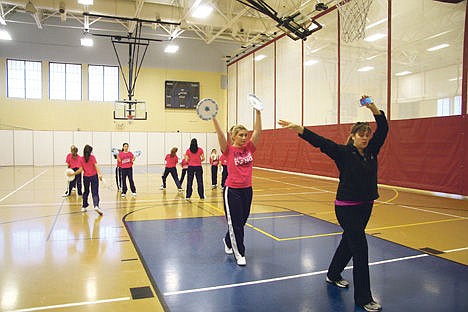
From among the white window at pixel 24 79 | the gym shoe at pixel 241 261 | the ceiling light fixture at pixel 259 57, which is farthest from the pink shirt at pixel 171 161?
the white window at pixel 24 79

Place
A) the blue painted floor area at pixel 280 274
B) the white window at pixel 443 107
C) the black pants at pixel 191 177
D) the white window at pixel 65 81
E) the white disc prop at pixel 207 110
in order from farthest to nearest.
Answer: the white window at pixel 65 81, the white window at pixel 443 107, the black pants at pixel 191 177, the white disc prop at pixel 207 110, the blue painted floor area at pixel 280 274

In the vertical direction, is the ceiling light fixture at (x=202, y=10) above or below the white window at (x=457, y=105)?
above

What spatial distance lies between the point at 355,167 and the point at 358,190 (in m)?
0.24

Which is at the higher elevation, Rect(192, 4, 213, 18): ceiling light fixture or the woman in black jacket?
Rect(192, 4, 213, 18): ceiling light fixture

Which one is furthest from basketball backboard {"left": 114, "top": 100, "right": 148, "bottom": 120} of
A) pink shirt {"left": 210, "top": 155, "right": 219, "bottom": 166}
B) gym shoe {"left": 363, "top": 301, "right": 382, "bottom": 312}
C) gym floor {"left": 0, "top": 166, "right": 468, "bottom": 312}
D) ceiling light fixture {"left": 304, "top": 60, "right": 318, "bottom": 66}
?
gym shoe {"left": 363, "top": 301, "right": 382, "bottom": 312}

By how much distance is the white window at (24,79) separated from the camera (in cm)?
2795

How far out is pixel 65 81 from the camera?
29359 mm

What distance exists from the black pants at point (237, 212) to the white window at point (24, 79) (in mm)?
28066

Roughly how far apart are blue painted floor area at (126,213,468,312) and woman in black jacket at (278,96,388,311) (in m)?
0.29

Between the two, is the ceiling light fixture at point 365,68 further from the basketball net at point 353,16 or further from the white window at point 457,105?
the white window at point 457,105

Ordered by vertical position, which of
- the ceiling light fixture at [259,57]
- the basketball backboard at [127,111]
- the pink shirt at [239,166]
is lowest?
the pink shirt at [239,166]

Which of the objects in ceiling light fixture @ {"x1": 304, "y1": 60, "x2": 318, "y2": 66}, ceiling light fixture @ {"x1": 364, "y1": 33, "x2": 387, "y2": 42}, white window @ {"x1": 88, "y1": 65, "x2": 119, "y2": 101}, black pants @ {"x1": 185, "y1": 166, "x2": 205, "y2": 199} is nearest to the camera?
black pants @ {"x1": 185, "y1": 166, "x2": 205, "y2": 199}

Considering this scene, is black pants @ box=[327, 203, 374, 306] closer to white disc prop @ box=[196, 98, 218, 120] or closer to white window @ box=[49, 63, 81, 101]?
white disc prop @ box=[196, 98, 218, 120]

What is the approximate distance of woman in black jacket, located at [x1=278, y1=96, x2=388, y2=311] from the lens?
3.87m
